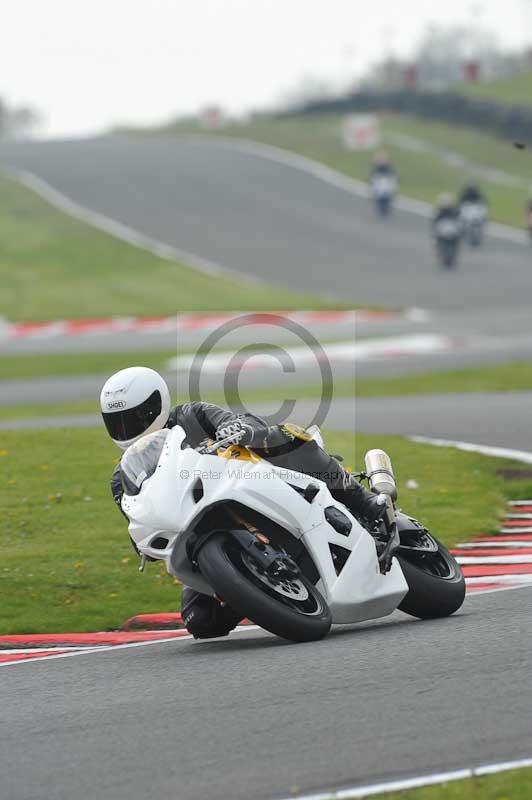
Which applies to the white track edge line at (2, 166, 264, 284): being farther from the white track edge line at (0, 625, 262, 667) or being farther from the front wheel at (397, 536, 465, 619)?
the front wheel at (397, 536, 465, 619)

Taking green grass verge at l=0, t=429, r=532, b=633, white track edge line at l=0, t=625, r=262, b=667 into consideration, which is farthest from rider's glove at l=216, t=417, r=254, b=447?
green grass verge at l=0, t=429, r=532, b=633

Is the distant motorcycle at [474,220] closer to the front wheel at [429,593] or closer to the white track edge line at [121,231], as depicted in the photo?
the white track edge line at [121,231]

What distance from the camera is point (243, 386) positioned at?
19750 mm

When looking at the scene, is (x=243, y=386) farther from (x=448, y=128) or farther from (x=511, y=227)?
(x=448, y=128)

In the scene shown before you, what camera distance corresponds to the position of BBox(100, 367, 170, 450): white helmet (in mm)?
6668

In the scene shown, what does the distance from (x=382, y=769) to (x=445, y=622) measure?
231 centimetres

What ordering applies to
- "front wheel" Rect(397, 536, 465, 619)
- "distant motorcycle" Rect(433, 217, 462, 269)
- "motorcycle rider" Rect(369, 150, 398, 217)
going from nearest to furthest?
1. "front wheel" Rect(397, 536, 465, 619)
2. "distant motorcycle" Rect(433, 217, 462, 269)
3. "motorcycle rider" Rect(369, 150, 398, 217)

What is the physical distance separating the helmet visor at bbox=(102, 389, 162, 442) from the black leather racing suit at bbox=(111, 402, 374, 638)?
17 centimetres

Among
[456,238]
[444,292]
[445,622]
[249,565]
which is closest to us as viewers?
[249,565]

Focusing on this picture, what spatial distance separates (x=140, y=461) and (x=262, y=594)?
3.02ft

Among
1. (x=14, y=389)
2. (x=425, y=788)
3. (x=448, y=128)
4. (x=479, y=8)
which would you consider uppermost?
(x=479, y=8)

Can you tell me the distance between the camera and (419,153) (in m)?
50.9

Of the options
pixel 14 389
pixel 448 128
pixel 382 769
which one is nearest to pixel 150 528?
pixel 382 769

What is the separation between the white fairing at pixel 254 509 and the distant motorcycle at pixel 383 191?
113ft
